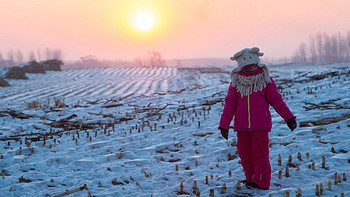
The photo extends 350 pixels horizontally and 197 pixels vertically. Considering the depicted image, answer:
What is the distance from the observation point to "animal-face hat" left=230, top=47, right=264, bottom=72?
3607 millimetres

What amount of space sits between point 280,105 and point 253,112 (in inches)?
13.8

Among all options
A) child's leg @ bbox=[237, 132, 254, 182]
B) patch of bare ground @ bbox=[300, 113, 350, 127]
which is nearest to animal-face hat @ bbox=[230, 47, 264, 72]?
child's leg @ bbox=[237, 132, 254, 182]

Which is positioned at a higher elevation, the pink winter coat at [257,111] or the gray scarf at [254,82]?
the gray scarf at [254,82]

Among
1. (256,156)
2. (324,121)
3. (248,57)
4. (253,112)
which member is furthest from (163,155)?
(324,121)

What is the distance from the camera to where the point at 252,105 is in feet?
11.5

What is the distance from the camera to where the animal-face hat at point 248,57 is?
11.8ft

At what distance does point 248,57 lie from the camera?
361 centimetres

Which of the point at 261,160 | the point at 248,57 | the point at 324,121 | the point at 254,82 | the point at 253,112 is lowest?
the point at 324,121

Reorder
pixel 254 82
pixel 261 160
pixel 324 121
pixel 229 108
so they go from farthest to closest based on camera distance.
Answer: pixel 324 121 < pixel 229 108 < pixel 254 82 < pixel 261 160

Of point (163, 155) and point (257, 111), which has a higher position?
point (257, 111)

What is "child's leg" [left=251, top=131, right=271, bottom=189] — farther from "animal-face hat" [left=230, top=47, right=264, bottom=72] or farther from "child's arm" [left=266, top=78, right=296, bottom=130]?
"animal-face hat" [left=230, top=47, right=264, bottom=72]

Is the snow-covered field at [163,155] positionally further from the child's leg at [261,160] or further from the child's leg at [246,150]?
the child's leg at [246,150]

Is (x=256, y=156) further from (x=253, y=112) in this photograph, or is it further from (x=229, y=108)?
(x=229, y=108)

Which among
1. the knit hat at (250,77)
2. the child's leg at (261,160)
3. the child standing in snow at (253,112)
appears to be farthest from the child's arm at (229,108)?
the child's leg at (261,160)
